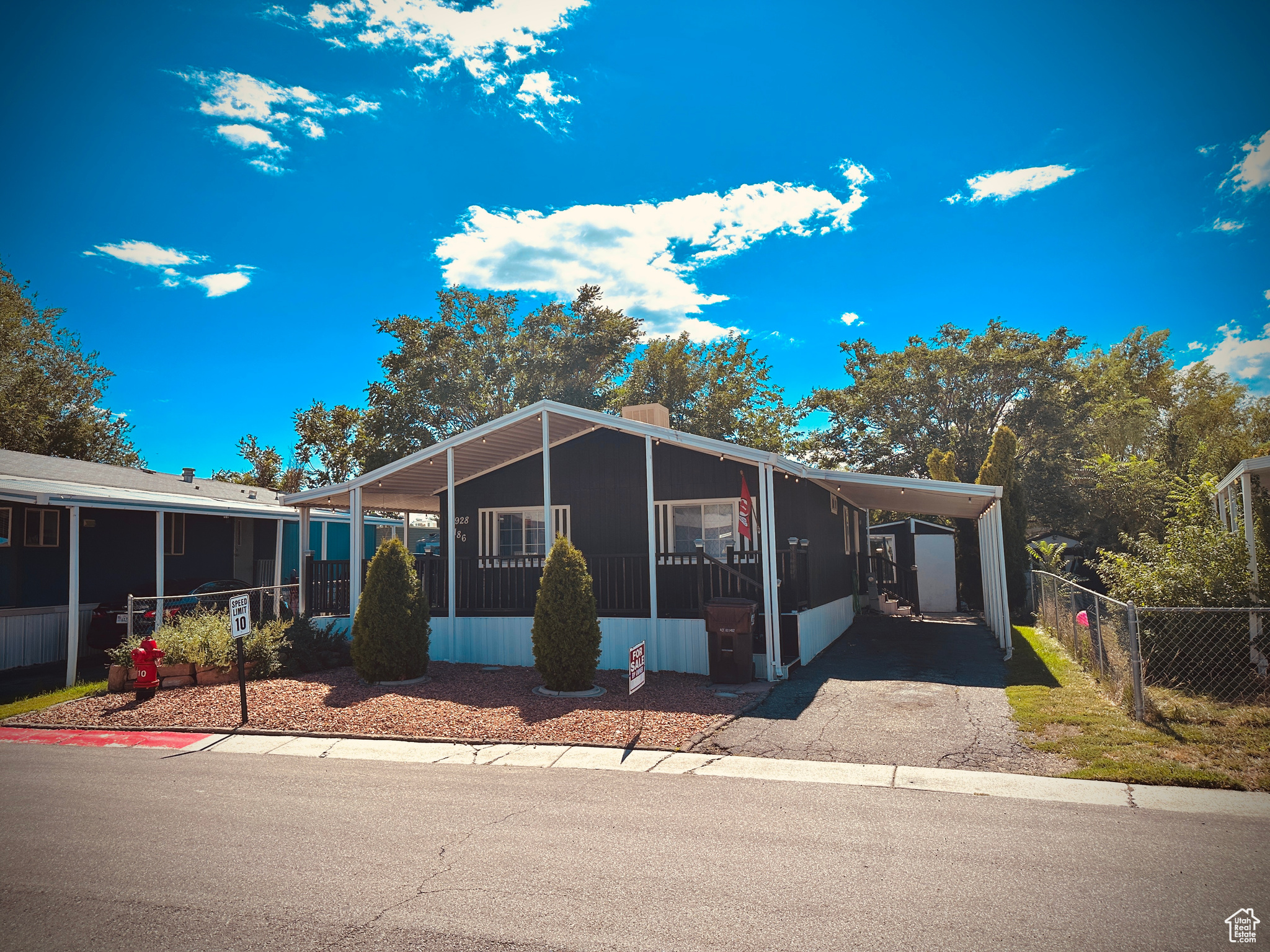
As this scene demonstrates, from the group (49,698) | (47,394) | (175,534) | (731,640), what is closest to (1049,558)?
(731,640)

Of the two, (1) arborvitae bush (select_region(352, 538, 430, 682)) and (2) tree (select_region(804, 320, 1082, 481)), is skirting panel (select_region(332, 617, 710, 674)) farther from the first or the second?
(2) tree (select_region(804, 320, 1082, 481))

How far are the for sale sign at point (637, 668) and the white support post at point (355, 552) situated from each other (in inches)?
293

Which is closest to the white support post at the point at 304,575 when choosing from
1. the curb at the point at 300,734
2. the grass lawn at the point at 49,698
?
the grass lawn at the point at 49,698

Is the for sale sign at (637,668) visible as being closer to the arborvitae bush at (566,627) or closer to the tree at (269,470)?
the arborvitae bush at (566,627)

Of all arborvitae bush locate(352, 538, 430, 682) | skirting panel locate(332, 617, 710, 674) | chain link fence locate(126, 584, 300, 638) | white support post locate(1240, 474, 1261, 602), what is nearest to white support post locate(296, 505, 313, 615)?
chain link fence locate(126, 584, 300, 638)

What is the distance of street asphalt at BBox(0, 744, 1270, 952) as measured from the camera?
151 inches

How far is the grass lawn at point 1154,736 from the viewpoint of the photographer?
6098 millimetres

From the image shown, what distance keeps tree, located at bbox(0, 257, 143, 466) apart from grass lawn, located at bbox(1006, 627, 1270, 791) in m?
35.1

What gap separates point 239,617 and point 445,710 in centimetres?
278

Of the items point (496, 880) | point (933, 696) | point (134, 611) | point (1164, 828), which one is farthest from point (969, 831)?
point (134, 611)

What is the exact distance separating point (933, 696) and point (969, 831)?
490 cm

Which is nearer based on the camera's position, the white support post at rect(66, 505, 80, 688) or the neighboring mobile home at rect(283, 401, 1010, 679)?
the white support post at rect(66, 505, 80, 688)

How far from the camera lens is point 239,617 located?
9.20 metres

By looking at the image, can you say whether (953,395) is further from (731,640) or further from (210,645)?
(210,645)
